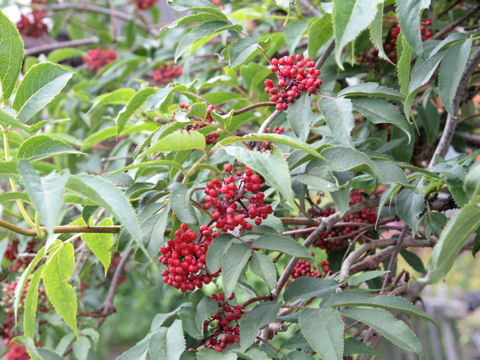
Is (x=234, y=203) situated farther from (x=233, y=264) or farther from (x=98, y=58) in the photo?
(x=98, y=58)

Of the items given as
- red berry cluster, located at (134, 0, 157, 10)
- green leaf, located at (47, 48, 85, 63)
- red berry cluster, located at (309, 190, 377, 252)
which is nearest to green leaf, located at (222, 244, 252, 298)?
red berry cluster, located at (309, 190, 377, 252)

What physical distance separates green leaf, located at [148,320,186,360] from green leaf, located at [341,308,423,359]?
0.19 m

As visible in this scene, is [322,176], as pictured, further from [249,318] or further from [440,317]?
[440,317]

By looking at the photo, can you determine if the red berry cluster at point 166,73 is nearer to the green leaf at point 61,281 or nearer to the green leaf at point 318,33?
the green leaf at point 318,33

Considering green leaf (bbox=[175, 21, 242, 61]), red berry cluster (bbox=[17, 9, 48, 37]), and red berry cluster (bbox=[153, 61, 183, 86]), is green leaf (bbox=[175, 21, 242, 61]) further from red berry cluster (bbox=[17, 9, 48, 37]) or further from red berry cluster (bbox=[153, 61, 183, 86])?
red berry cluster (bbox=[17, 9, 48, 37])

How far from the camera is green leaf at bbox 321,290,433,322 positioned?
1.89ft

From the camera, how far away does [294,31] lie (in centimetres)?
98

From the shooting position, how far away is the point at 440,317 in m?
3.74

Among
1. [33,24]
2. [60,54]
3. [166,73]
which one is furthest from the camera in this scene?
[33,24]

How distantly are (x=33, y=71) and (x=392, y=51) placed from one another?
72 cm

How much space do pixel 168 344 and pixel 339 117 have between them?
35 centimetres

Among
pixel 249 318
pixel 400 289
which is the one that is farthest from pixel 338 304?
pixel 400 289

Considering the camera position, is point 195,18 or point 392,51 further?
point 392,51

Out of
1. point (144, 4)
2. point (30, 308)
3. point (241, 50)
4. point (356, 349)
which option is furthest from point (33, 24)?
point (356, 349)
